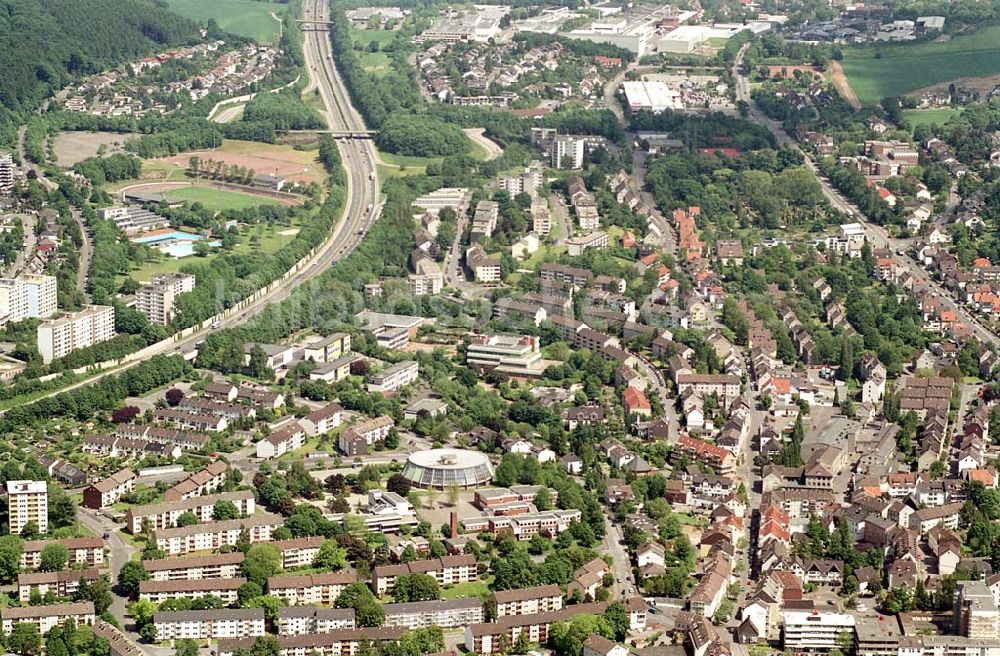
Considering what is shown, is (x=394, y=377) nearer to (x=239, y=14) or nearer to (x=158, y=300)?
(x=158, y=300)

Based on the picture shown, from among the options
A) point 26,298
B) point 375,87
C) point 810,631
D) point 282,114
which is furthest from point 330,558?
point 375,87

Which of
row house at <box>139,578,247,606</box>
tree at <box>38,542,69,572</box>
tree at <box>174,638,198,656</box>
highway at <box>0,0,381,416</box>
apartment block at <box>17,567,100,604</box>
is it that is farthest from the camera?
highway at <box>0,0,381,416</box>

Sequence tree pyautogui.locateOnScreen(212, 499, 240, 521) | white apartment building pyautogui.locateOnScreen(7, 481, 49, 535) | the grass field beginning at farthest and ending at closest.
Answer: the grass field < tree pyautogui.locateOnScreen(212, 499, 240, 521) < white apartment building pyautogui.locateOnScreen(7, 481, 49, 535)

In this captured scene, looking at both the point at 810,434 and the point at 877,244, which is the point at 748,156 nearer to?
the point at 877,244

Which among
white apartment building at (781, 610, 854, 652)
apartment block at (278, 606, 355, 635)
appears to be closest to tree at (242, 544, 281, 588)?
apartment block at (278, 606, 355, 635)

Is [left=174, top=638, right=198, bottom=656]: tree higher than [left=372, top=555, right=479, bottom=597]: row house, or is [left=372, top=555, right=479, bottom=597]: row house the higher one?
[left=372, top=555, right=479, bottom=597]: row house

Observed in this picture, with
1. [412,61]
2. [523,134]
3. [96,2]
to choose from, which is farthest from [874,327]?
[96,2]

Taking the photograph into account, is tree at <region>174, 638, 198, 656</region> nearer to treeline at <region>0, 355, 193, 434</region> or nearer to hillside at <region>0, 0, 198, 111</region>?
treeline at <region>0, 355, 193, 434</region>
